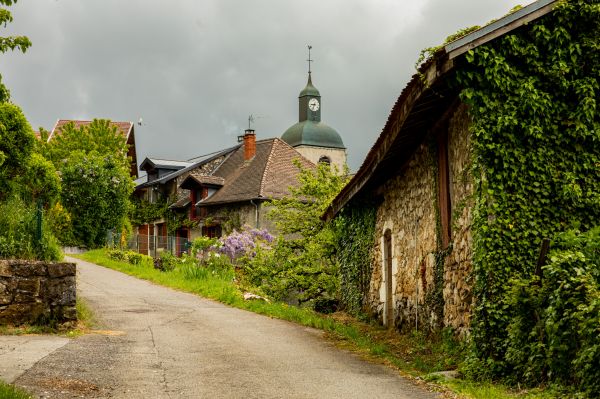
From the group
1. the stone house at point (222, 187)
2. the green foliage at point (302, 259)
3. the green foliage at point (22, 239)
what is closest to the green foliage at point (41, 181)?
the green foliage at point (22, 239)

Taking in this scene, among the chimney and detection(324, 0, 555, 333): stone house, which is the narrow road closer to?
detection(324, 0, 555, 333): stone house

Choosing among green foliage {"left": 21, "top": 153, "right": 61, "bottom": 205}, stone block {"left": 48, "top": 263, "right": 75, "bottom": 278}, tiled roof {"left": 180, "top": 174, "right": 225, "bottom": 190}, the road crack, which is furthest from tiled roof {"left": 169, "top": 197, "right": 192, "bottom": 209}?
the road crack

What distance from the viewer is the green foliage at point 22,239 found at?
41.7ft

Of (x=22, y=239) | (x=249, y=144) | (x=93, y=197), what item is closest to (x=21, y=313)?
(x=22, y=239)

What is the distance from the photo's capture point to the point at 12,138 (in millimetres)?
16141

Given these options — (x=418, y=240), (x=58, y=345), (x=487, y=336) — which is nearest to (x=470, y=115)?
(x=487, y=336)

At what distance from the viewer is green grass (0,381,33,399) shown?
652 centimetres

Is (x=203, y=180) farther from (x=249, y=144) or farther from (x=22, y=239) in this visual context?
(x=22, y=239)

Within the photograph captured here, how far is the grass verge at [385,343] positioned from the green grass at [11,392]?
4.14 metres

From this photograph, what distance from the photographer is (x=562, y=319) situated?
7152 millimetres

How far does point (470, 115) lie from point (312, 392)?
3.81m

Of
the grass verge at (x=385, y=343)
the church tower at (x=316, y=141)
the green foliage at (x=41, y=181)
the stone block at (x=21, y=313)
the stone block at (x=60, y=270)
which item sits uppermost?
the church tower at (x=316, y=141)

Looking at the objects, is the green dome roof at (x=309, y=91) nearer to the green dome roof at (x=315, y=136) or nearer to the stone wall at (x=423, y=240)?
the green dome roof at (x=315, y=136)

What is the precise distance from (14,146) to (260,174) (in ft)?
81.3
